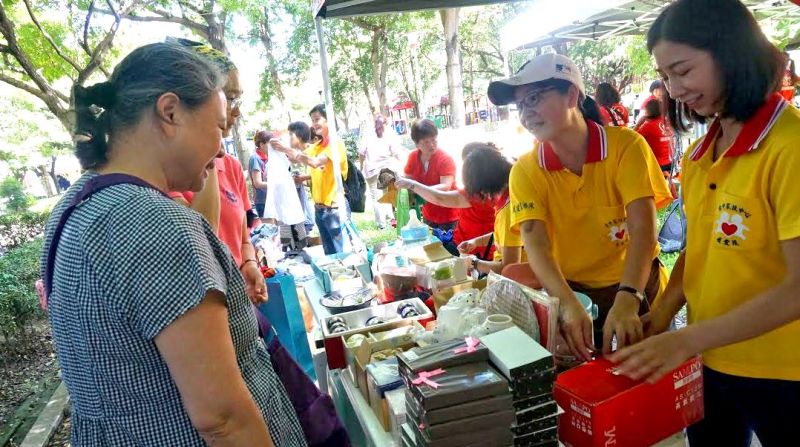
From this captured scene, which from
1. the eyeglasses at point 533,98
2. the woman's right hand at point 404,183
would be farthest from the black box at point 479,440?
the woman's right hand at point 404,183

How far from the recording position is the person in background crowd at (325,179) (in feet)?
16.3

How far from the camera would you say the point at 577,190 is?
69.2 inches

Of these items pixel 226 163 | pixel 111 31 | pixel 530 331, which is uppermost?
pixel 111 31

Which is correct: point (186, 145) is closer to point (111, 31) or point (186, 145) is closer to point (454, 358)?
point (454, 358)

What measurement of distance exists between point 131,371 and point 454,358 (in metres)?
0.62

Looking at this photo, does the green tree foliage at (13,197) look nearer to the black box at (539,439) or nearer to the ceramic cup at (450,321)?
the ceramic cup at (450,321)

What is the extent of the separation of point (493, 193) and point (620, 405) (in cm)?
167

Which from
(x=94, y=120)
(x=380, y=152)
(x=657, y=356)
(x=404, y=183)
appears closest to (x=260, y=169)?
(x=380, y=152)

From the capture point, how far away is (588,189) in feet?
5.74

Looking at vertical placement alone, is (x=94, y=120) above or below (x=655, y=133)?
above

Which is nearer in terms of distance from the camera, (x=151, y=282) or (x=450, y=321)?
(x=151, y=282)

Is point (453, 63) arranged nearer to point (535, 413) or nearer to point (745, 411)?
point (745, 411)

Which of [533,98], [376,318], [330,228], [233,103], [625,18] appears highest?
[625,18]

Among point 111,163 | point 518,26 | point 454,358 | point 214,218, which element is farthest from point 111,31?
point 454,358
